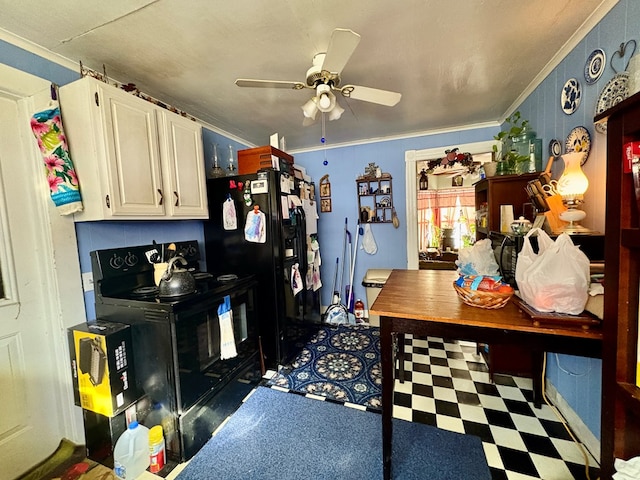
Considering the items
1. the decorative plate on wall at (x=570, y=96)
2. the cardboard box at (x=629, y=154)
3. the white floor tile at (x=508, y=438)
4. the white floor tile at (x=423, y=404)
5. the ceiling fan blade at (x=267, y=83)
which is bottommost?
the white floor tile at (x=423, y=404)

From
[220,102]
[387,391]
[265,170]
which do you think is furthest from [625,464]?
[220,102]

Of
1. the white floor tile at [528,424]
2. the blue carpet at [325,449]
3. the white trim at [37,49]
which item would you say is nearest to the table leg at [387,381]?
the blue carpet at [325,449]

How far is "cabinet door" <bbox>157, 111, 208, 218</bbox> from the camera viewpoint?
1739 millimetres

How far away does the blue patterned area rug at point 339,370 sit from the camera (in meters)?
1.91

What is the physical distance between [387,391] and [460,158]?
8.56 ft

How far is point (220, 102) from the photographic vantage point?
207 centimetres

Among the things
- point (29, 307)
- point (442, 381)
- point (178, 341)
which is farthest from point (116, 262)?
point (442, 381)

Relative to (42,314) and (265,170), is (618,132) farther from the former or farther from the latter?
(42,314)

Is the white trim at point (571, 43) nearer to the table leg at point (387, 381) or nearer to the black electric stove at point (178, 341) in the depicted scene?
the table leg at point (387, 381)

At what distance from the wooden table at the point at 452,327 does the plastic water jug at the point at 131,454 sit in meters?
1.30

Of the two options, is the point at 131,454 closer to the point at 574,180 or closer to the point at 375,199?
the point at 574,180

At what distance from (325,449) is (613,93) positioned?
2.40 m

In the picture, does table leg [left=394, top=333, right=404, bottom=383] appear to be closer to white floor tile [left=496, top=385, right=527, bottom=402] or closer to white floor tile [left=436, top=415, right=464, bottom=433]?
white floor tile [left=436, top=415, right=464, bottom=433]

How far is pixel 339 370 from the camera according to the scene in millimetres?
2195
